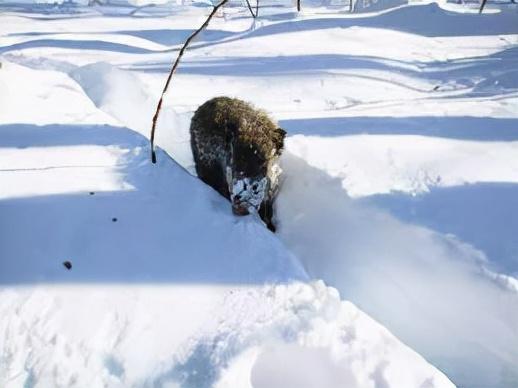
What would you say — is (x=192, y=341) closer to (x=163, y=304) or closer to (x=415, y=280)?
(x=163, y=304)

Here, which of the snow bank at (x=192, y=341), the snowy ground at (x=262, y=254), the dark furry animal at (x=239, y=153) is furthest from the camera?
the dark furry animal at (x=239, y=153)

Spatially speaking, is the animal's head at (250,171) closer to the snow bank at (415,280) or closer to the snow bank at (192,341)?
the snow bank at (415,280)

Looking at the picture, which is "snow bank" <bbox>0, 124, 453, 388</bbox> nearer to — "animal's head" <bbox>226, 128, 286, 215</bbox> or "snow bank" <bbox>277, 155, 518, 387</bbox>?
"animal's head" <bbox>226, 128, 286, 215</bbox>

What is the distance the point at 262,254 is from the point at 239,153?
3.47 feet

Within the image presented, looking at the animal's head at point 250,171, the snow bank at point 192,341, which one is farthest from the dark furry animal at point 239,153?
the snow bank at point 192,341

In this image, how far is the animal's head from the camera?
12.1 feet

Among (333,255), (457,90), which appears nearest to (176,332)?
(333,255)

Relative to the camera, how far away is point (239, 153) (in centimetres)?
387

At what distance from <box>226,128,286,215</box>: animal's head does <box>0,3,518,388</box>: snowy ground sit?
0.59 feet

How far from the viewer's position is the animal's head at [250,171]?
3.68 metres

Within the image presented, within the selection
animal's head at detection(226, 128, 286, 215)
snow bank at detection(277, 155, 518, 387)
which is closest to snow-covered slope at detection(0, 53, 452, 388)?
animal's head at detection(226, 128, 286, 215)

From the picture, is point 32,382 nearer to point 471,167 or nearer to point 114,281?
point 114,281

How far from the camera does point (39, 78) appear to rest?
7.18 meters

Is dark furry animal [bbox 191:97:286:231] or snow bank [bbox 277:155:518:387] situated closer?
snow bank [bbox 277:155:518:387]
